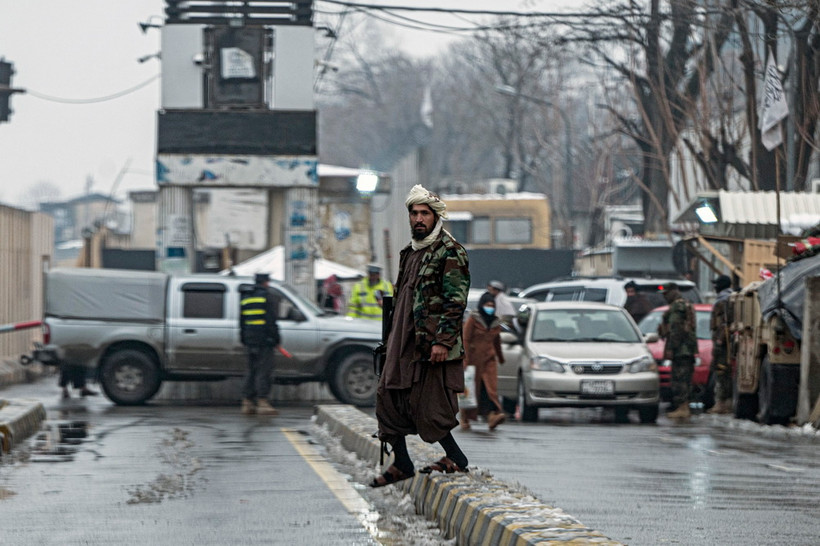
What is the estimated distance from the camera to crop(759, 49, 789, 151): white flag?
21172 mm

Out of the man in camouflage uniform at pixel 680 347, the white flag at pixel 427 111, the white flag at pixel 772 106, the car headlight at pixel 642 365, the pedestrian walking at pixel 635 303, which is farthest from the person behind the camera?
the white flag at pixel 427 111

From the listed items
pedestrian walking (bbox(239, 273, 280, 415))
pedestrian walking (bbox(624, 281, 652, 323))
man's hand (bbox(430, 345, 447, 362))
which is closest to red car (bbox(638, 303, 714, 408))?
pedestrian walking (bbox(624, 281, 652, 323))

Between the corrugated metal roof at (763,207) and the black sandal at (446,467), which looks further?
the corrugated metal roof at (763,207)

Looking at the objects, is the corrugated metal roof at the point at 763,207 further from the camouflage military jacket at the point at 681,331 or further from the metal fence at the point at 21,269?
the metal fence at the point at 21,269

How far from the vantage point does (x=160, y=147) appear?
27.2m

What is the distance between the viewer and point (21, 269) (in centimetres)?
3244

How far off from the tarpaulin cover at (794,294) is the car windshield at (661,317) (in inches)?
163

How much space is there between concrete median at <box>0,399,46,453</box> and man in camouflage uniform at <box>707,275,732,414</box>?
8.57 meters

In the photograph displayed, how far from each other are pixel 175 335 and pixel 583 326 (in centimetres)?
565

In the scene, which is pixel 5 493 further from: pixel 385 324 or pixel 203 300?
pixel 203 300

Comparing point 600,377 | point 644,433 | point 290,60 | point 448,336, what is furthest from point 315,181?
point 448,336

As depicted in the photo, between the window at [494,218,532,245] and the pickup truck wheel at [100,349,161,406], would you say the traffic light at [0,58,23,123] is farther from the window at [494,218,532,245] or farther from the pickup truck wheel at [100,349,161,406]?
the window at [494,218,532,245]

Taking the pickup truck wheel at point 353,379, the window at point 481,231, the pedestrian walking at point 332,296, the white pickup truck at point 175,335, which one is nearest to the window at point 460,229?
the window at point 481,231

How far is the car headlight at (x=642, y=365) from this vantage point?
1830cm
